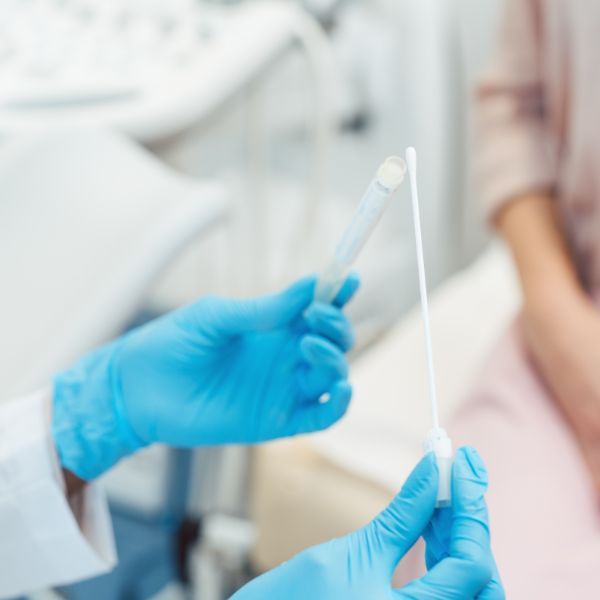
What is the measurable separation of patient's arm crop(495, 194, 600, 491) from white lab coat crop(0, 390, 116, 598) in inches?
14.2

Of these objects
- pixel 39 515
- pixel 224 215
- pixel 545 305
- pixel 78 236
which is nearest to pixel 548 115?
pixel 545 305

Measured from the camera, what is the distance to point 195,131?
3.42 feet

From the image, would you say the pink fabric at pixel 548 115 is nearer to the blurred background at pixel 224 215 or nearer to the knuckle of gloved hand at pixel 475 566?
the blurred background at pixel 224 215

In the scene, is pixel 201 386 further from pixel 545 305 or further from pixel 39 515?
pixel 545 305

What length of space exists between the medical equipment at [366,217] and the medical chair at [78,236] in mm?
278

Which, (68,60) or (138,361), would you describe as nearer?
(138,361)

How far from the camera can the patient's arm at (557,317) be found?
2.10 ft

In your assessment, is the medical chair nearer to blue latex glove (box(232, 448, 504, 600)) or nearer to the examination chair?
the examination chair

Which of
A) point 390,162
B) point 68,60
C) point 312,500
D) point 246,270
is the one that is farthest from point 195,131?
point 390,162

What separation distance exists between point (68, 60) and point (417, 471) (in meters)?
0.73

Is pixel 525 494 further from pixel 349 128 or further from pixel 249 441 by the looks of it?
pixel 349 128

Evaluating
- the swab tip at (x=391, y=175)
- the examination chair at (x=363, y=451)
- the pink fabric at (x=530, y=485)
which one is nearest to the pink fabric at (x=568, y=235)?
the pink fabric at (x=530, y=485)

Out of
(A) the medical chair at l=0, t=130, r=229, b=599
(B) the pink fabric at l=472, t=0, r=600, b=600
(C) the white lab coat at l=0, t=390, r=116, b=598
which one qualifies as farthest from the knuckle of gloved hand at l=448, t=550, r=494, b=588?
(A) the medical chair at l=0, t=130, r=229, b=599

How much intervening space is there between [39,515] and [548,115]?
58 cm
